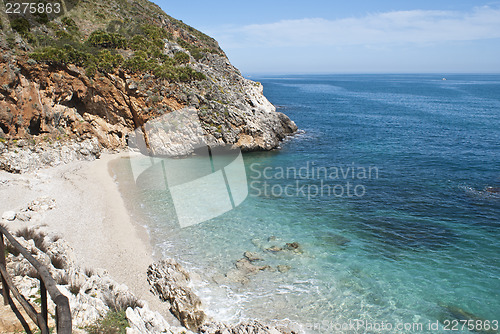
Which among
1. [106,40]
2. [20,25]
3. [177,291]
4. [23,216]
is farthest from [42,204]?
[106,40]

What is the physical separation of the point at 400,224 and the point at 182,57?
28.5 m

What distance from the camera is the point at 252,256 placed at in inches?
591

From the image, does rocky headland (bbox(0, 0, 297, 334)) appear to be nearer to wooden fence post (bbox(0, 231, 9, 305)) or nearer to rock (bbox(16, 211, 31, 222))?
rock (bbox(16, 211, 31, 222))

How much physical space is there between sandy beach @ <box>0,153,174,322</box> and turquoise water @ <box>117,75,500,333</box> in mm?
1470

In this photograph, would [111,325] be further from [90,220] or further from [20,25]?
[20,25]

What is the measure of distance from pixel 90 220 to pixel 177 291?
27.2 ft

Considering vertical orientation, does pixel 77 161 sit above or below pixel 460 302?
above

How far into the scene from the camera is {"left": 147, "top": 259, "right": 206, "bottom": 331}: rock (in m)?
10.9

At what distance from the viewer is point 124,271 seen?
13.2 m

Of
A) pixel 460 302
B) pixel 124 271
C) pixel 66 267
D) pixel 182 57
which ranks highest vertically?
pixel 182 57

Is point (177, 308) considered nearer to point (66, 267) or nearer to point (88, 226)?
point (66, 267)

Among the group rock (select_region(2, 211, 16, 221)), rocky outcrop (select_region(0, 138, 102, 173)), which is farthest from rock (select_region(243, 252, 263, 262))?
rocky outcrop (select_region(0, 138, 102, 173))

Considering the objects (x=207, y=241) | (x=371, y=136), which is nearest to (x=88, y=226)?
(x=207, y=241)

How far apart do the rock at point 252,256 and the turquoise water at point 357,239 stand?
31 cm
